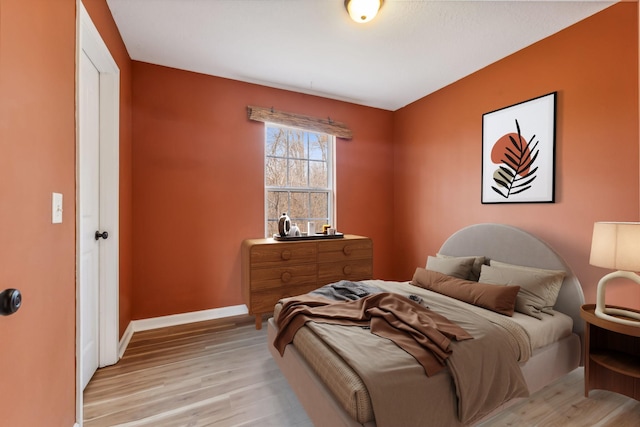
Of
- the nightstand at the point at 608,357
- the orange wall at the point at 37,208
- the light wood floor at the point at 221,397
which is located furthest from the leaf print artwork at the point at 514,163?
the orange wall at the point at 37,208

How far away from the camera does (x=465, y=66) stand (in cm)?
295

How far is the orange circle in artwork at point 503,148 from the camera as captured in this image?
2.62 m

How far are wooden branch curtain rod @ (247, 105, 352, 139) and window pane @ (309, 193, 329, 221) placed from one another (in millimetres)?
865

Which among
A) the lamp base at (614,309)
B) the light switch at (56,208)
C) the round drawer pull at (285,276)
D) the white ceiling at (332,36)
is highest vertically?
the white ceiling at (332,36)

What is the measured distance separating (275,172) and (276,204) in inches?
16.3

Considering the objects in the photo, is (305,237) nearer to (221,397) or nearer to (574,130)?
(221,397)

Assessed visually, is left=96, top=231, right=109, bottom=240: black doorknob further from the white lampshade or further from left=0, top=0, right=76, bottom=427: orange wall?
the white lampshade

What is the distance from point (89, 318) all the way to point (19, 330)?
50.1 inches

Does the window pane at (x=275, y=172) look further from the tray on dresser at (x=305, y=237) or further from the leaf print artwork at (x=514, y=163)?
the leaf print artwork at (x=514, y=163)

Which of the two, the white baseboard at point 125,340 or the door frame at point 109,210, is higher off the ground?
the door frame at point 109,210

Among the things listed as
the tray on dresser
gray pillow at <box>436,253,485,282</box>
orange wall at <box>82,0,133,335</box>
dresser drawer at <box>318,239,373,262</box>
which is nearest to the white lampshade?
gray pillow at <box>436,253,485,282</box>

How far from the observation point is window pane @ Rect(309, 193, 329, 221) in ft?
12.5

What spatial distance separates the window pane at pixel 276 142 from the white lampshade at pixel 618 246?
307cm

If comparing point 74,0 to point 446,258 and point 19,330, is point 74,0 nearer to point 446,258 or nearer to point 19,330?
point 19,330
